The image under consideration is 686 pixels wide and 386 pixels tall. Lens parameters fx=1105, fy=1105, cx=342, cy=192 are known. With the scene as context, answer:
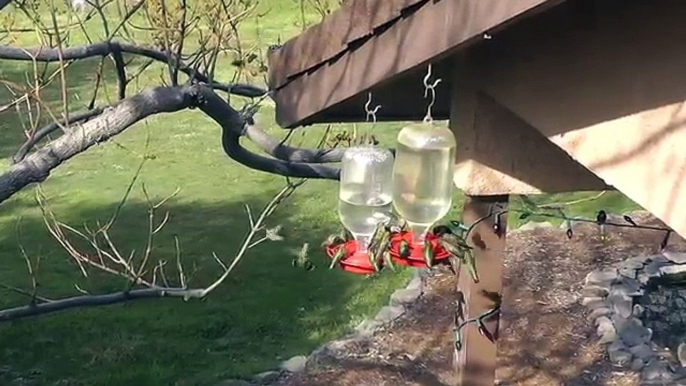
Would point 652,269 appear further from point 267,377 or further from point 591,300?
point 267,377

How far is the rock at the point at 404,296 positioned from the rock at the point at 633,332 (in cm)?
120

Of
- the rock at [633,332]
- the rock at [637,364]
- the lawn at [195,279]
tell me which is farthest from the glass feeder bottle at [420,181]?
the rock at [633,332]

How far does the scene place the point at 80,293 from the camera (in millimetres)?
6586

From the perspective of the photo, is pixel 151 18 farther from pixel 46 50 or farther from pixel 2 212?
pixel 2 212

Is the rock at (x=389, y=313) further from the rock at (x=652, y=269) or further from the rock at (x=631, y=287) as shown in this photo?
the rock at (x=652, y=269)

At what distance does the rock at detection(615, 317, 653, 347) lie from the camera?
602 cm

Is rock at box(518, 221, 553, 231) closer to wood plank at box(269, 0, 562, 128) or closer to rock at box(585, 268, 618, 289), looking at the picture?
rock at box(585, 268, 618, 289)

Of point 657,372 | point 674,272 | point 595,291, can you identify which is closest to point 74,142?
point 657,372

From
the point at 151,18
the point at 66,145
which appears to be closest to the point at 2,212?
the point at 151,18

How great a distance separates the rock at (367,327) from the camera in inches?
242

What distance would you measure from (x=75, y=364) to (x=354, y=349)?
1.47m

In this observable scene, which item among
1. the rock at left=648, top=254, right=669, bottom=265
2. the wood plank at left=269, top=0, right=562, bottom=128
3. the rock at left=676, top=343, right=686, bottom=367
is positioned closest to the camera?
the wood plank at left=269, top=0, right=562, bottom=128

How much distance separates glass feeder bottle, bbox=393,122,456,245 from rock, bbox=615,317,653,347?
3.44 meters

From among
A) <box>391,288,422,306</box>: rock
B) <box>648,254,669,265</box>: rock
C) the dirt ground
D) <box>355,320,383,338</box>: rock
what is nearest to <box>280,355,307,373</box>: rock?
the dirt ground
